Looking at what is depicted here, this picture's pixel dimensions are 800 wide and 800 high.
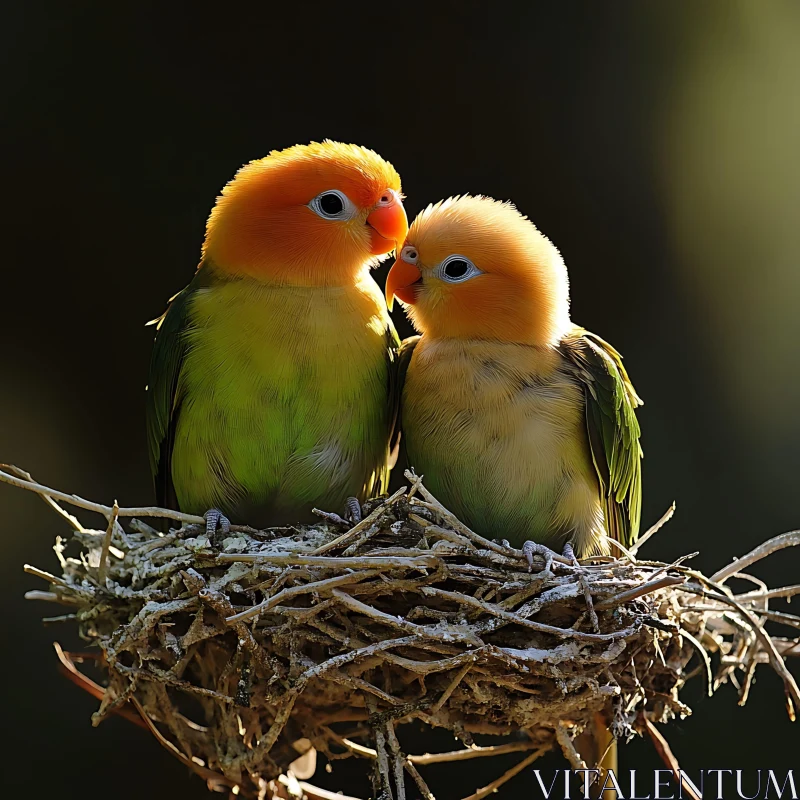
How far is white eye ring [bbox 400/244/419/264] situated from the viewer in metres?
1.68

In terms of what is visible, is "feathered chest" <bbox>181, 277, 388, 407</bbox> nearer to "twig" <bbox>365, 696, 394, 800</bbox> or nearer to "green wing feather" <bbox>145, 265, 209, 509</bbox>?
"green wing feather" <bbox>145, 265, 209, 509</bbox>

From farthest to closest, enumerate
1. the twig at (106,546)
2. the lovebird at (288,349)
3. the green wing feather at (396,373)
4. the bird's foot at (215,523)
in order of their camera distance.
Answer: the green wing feather at (396,373)
the lovebird at (288,349)
the bird's foot at (215,523)
the twig at (106,546)

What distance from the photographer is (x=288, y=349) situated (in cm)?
168

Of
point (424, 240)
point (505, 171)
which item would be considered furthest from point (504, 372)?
point (505, 171)

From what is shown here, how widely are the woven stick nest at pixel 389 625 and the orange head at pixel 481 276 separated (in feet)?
1.17

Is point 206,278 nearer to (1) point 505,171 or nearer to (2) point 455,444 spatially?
(2) point 455,444

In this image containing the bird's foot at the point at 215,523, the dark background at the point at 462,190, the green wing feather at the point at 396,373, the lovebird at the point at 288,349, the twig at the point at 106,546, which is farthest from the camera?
the dark background at the point at 462,190

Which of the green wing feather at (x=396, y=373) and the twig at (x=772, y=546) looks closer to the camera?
the twig at (x=772, y=546)

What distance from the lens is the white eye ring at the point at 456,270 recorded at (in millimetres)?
1645

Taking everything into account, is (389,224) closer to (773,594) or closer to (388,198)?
(388,198)

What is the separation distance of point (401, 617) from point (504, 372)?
0.46m

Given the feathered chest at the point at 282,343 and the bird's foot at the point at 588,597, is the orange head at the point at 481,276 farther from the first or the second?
the bird's foot at the point at 588,597

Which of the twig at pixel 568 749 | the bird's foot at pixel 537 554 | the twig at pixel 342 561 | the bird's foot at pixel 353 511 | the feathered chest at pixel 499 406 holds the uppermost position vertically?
the feathered chest at pixel 499 406

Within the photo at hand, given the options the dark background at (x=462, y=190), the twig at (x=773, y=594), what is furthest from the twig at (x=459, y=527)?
the dark background at (x=462, y=190)
